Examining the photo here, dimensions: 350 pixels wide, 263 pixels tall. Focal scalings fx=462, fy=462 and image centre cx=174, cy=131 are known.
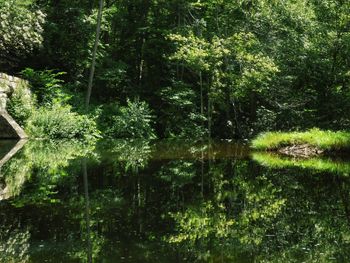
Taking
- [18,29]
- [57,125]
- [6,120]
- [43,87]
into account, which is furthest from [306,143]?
[18,29]

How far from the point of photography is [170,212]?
5.69 meters

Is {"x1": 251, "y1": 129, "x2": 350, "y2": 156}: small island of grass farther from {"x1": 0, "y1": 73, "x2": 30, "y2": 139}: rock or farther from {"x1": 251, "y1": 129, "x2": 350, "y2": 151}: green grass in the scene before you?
{"x1": 0, "y1": 73, "x2": 30, "y2": 139}: rock

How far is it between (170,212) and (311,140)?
32.0ft

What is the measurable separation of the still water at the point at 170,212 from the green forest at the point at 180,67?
9.08 metres

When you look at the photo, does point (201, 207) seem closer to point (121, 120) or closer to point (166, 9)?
point (121, 120)

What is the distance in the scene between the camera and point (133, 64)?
25734mm

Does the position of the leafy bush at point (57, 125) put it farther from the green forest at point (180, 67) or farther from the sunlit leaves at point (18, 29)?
the sunlit leaves at point (18, 29)

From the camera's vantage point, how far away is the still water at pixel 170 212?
4.10 m

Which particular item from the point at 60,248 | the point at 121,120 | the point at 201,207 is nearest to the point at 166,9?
the point at 121,120

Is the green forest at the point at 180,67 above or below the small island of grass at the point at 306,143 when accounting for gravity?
above

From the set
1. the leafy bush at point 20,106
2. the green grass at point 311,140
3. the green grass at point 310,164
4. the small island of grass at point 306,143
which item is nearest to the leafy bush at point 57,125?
the leafy bush at point 20,106

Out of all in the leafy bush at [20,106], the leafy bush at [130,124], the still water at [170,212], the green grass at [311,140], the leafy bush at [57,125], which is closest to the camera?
the still water at [170,212]

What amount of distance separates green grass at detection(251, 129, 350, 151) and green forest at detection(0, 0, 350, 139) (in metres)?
3.59

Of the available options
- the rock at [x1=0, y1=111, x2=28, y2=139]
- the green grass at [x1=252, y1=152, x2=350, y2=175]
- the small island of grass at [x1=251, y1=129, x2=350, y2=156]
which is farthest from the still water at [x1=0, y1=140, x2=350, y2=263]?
the rock at [x1=0, y1=111, x2=28, y2=139]
